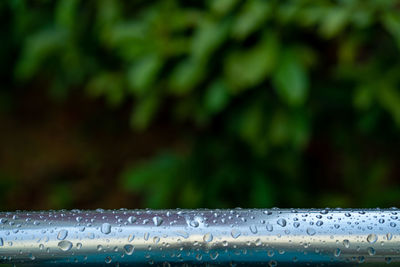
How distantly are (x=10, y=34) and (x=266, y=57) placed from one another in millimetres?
1508

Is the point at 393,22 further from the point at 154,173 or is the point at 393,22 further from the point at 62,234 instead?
the point at 62,234

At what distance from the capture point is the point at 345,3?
1979 mm

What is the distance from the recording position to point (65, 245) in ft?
2.16

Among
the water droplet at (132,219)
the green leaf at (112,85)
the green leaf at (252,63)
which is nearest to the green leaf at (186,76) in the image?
the green leaf at (252,63)

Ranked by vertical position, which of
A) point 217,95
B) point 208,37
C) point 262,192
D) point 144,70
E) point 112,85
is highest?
point 208,37

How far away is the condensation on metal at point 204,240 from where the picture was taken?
637 mm

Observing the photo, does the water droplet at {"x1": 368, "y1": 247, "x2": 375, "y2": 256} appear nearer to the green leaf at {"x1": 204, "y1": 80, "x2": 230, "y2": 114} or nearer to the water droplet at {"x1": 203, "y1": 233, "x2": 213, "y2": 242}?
the water droplet at {"x1": 203, "y1": 233, "x2": 213, "y2": 242}

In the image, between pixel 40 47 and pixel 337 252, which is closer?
pixel 337 252

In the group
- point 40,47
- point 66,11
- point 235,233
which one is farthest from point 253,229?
point 40,47

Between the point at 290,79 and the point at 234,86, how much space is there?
220 mm

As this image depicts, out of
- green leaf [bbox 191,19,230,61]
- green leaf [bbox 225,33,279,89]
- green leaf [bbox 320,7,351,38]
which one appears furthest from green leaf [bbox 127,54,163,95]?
green leaf [bbox 320,7,351,38]

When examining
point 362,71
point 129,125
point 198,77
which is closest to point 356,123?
point 362,71

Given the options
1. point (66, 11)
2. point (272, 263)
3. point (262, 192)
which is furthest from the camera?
point (262, 192)

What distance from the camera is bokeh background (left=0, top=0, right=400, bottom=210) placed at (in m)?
2.06
